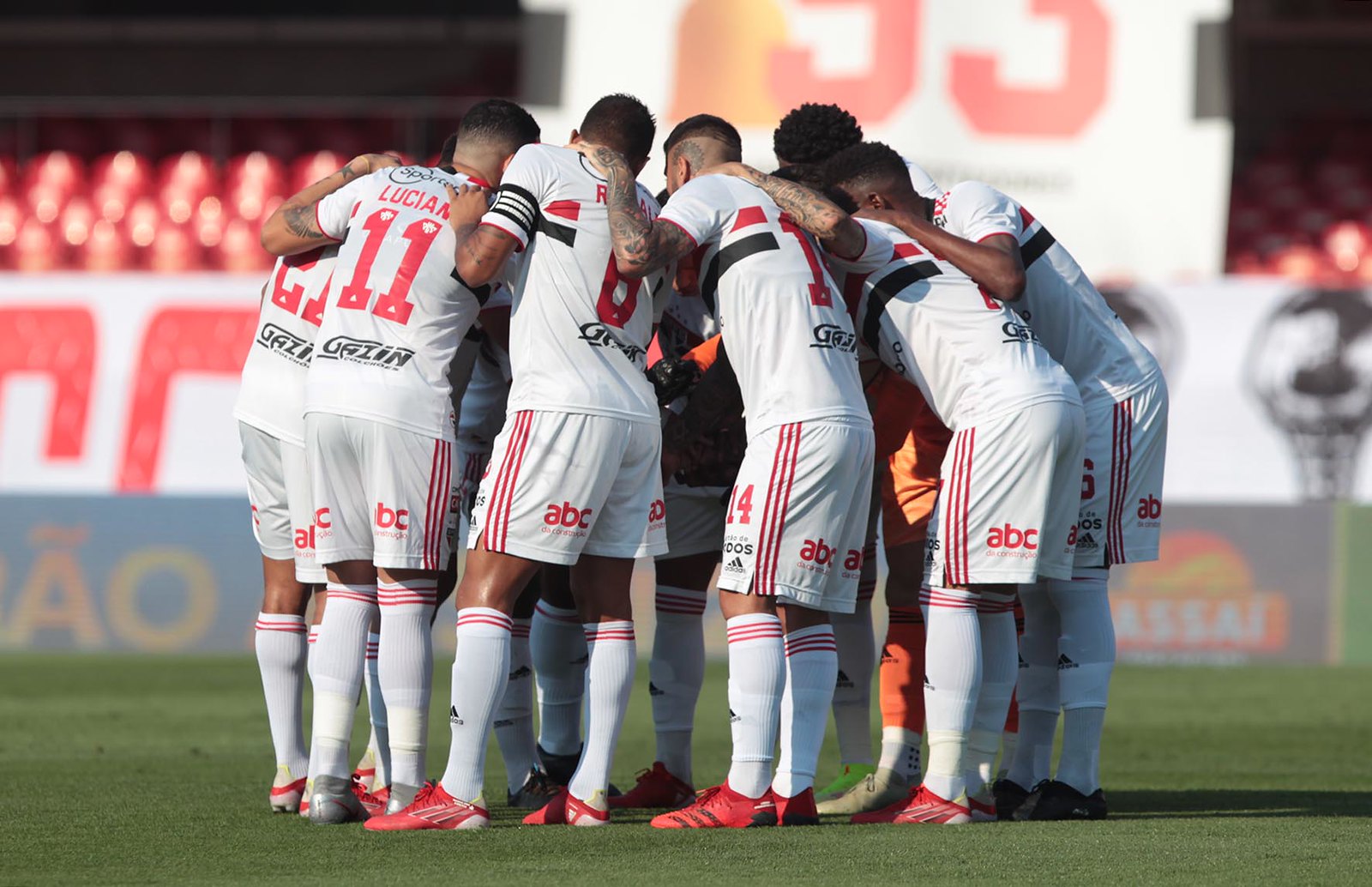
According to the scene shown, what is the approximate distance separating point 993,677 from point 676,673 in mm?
1103

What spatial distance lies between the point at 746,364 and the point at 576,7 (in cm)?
1104

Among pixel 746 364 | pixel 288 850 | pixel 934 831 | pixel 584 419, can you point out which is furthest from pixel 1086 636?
pixel 288 850

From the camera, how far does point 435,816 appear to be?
4.93 m

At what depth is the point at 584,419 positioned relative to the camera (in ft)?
16.5

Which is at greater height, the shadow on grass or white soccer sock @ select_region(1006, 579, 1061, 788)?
white soccer sock @ select_region(1006, 579, 1061, 788)

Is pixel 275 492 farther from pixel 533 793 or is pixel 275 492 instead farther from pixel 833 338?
pixel 833 338

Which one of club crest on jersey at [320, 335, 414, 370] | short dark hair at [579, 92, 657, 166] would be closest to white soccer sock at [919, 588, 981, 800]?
short dark hair at [579, 92, 657, 166]

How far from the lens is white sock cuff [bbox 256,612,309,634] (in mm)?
5750

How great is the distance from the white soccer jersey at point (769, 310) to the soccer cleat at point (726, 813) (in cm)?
108

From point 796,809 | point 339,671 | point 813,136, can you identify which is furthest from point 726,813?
point 813,136

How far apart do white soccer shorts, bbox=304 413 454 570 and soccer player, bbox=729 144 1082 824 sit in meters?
1.35

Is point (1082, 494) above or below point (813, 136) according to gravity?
below

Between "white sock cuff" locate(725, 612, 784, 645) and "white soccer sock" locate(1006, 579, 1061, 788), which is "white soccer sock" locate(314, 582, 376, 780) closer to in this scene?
"white sock cuff" locate(725, 612, 784, 645)

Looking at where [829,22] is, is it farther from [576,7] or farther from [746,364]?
[746,364]
